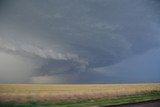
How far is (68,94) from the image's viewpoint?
5.84 metres

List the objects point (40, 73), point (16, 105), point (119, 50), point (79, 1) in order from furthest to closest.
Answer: point (119, 50) < point (79, 1) < point (40, 73) < point (16, 105)

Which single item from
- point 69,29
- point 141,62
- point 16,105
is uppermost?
point 69,29

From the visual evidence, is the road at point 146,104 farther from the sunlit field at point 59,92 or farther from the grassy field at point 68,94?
the sunlit field at point 59,92

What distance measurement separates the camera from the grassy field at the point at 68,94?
540 cm

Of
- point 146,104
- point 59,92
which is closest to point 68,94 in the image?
point 59,92

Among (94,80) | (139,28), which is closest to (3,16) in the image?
(94,80)

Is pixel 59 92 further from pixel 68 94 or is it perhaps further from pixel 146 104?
pixel 146 104

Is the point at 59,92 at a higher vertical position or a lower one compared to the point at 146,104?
higher

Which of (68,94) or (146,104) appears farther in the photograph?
(146,104)

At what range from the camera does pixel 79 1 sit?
616 centimetres

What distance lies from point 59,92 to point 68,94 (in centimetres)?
21

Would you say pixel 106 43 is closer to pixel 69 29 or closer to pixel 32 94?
pixel 69 29

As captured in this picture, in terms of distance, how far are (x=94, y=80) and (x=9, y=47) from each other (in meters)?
1.87

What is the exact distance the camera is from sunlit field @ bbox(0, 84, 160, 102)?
5.41m
